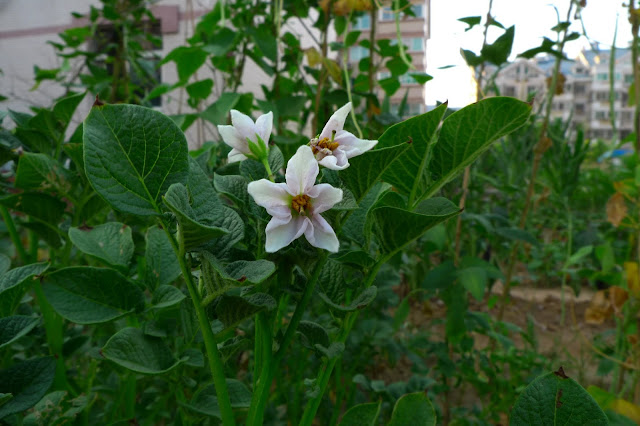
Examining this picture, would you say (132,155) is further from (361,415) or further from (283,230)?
(361,415)

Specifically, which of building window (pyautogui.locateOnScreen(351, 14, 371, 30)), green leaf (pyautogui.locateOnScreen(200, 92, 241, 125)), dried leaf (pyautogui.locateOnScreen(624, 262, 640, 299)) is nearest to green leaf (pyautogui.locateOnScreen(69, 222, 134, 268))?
green leaf (pyautogui.locateOnScreen(200, 92, 241, 125))

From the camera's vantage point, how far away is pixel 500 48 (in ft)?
2.08

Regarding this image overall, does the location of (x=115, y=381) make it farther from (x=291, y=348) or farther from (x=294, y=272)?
(x=294, y=272)

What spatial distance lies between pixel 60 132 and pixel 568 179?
3.47ft

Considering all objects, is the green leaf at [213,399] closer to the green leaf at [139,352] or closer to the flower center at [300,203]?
the green leaf at [139,352]

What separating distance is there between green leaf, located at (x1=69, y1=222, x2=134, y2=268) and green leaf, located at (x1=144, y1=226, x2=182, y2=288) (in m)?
0.02

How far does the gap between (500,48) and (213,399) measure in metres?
0.55

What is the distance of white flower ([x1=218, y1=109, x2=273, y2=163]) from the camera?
0.93ft

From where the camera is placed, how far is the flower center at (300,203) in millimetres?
246

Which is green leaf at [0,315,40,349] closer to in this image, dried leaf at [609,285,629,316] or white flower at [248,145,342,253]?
white flower at [248,145,342,253]

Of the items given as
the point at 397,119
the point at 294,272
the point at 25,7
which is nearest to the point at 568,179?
the point at 397,119

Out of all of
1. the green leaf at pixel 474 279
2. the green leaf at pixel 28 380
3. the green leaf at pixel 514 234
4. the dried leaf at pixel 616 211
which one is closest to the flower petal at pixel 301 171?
the green leaf at pixel 28 380

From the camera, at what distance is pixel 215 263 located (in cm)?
24

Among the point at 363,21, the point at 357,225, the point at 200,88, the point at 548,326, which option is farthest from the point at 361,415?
the point at 363,21
